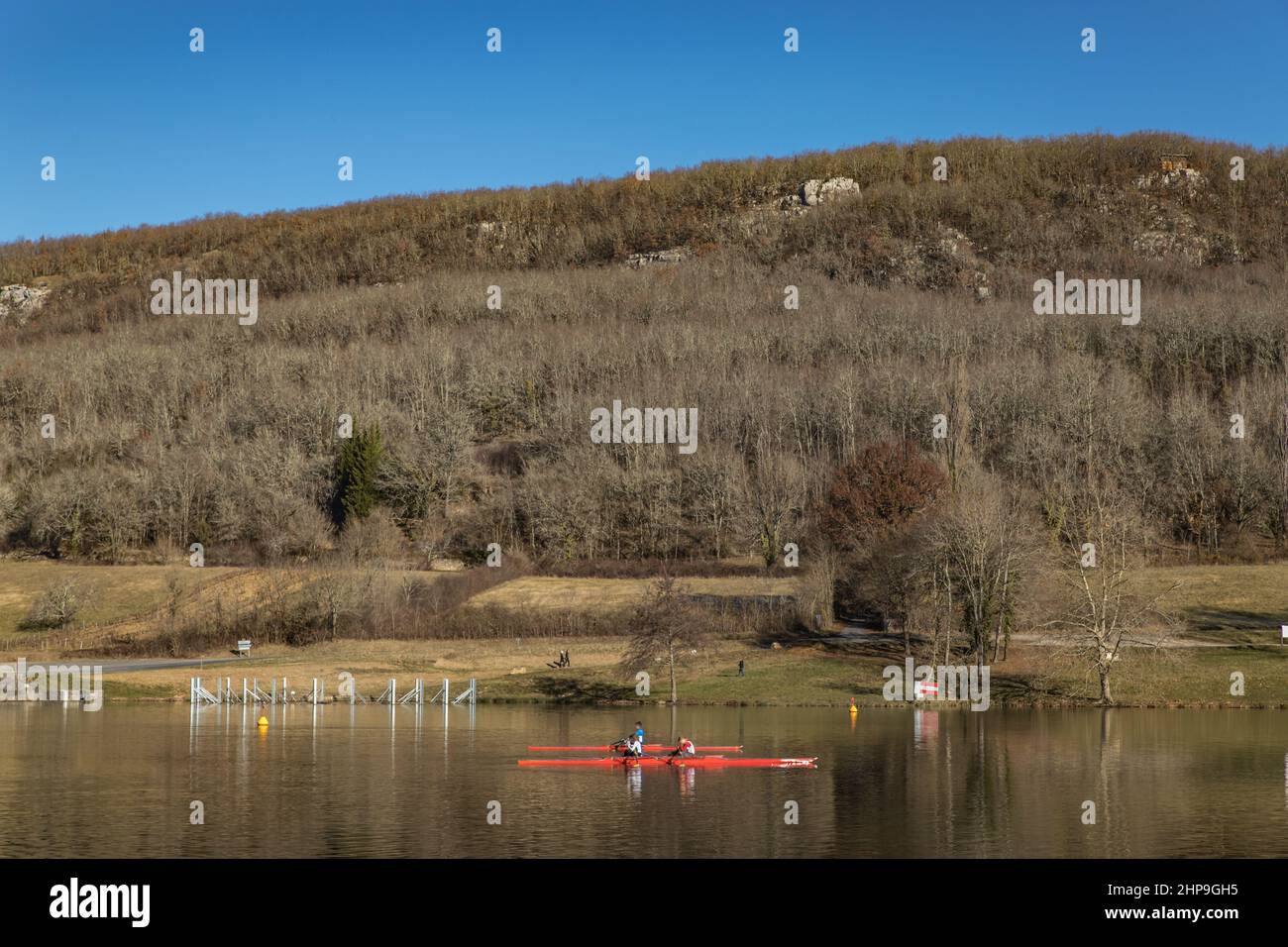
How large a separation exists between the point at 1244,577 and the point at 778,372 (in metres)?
63.4

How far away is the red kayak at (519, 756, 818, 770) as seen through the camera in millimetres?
46469

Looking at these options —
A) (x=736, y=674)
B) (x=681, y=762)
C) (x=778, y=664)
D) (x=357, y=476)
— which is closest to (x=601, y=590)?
(x=778, y=664)

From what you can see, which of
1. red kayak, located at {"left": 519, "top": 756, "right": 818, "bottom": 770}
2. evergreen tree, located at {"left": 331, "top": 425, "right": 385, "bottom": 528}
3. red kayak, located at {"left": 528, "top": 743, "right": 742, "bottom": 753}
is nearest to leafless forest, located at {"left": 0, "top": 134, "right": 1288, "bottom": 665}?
evergreen tree, located at {"left": 331, "top": 425, "right": 385, "bottom": 528}

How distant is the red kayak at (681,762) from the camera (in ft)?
152

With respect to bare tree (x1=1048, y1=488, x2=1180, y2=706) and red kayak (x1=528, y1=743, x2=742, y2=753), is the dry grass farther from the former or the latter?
red kayak (x1=528, y1=743, x2=742, y2=753)

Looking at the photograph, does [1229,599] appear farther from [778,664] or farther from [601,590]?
[601,590]

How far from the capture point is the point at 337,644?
81312 mm

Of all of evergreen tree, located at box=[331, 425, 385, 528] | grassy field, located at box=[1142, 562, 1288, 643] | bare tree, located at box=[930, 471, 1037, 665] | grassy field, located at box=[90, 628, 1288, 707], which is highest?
evergreen tree, located at box=[331, 425, 385, 528]

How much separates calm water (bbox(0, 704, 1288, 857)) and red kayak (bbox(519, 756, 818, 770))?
549 millimetres

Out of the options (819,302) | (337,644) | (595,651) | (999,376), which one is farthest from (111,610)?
(819,302)

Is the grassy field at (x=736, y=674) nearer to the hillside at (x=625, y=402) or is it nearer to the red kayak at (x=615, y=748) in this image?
the red kayak at (x=615, y=748)

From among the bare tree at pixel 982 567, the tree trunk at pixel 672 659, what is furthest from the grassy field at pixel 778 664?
the bare tree at pixel 982 567

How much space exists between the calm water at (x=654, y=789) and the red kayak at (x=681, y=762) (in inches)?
21.6
